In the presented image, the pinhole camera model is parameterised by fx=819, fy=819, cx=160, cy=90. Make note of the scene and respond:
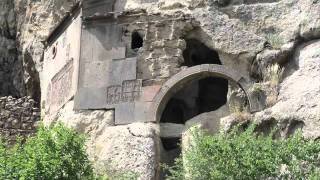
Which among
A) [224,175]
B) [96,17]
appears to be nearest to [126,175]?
[224,175]

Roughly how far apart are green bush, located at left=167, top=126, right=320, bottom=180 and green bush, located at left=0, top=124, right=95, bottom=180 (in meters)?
1.98

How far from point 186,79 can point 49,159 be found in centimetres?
457

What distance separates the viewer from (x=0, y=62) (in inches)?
969

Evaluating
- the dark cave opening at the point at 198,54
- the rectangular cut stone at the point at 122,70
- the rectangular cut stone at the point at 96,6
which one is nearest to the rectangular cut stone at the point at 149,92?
the rectangular cut stone at the point at 122,70

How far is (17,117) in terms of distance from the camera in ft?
65.5

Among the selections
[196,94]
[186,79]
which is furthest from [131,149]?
[196,94]

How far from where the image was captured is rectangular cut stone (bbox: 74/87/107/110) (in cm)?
1731

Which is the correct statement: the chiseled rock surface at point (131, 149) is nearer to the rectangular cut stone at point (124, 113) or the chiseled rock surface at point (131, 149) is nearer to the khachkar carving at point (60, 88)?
the rectangular cut stone at point (124, 113)

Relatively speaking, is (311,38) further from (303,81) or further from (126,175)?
(126,175)

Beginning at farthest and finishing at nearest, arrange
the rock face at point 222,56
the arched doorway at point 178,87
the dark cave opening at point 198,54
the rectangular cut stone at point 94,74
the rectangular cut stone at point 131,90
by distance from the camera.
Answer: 1. the dark cave opening at point 198,54
2. the rectangular cut stone at point 94,74
3. the rectangular cut stone at point 131,90
4. the arched doorway at point 178,87
5. the rock face at point 222,56

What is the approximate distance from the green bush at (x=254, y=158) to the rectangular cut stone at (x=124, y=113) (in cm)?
316

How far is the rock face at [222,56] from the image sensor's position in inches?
627

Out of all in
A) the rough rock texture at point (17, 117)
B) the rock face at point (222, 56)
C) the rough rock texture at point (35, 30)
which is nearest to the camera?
the rock face at point (222, 56)

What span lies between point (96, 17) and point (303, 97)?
5.04 meters
